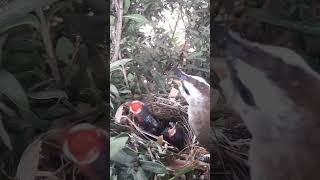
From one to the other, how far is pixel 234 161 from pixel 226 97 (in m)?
0.26

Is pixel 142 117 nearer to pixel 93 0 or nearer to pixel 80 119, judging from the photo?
pixel 80 119

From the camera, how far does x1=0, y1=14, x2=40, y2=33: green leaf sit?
177cm

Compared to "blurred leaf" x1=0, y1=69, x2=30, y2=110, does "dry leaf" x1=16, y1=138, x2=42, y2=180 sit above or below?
below

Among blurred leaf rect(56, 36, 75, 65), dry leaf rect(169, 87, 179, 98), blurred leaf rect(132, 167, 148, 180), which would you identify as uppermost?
blurred leaf rect(56, 36, 75, 65)

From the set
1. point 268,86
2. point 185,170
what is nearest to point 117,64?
point 185,170

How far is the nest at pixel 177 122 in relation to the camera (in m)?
1.87

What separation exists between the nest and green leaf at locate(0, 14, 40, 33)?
496mm

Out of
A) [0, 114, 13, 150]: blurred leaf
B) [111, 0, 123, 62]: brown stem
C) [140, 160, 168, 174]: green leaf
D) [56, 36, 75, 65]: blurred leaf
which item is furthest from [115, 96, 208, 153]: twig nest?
[0, 114, 13, 150]: blurred leaf

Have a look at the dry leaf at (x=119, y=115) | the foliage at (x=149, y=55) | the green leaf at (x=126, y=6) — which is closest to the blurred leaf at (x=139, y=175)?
the foliage at (x=149, y=55)

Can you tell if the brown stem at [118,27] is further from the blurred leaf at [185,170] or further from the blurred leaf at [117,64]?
the blurred leaf at [185,170]

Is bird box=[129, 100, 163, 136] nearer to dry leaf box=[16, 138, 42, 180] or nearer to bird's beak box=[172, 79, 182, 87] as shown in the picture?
bird's beak box=[172, 79, 182, 87]

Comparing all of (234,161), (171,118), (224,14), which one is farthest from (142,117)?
(224,14)

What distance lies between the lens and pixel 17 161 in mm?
1765

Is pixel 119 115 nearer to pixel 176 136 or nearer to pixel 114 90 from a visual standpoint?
pixel 114 90
